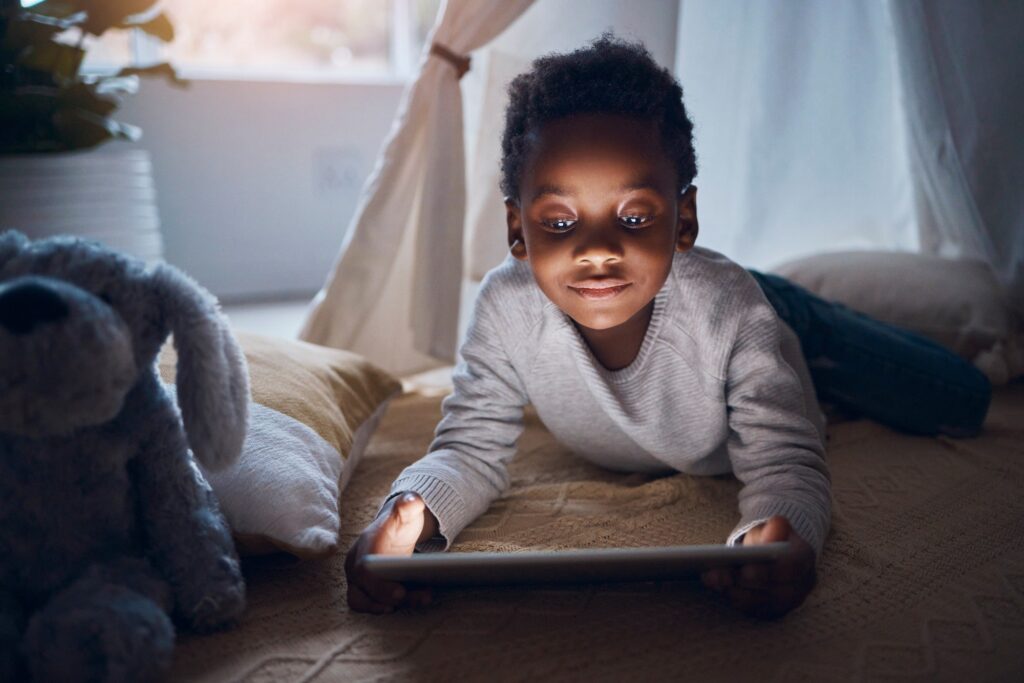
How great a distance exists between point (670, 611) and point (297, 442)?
1.46 feet

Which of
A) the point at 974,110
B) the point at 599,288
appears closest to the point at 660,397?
the point at 599,288

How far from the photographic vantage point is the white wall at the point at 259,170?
2.71 m

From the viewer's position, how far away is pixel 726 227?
73.6 inches

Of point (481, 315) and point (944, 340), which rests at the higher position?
point (481, 315)

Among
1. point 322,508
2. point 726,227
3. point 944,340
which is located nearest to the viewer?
point 322,508

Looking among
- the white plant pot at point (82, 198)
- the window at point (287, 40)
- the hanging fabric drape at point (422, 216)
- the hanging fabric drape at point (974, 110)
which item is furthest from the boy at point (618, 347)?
the window at point (287, 40)

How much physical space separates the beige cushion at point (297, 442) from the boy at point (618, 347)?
77 mm

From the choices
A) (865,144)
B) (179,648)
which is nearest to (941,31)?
A: (865,144)

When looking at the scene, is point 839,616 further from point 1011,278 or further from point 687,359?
point 1011,278

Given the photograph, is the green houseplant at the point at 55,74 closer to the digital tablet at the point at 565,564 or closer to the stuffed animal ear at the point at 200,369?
the stuffed animal ear at the point at 200,369

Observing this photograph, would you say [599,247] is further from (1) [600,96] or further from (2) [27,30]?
(2) [27,30]

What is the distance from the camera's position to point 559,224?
0.91 meters

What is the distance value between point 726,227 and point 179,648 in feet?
4.73

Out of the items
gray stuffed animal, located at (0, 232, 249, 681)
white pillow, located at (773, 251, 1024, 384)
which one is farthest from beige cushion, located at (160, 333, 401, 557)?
white pillow, located at (773, 251, 1024, 384)
